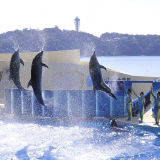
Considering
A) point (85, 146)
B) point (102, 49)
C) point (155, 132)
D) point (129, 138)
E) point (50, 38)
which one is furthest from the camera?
point (102, 49)

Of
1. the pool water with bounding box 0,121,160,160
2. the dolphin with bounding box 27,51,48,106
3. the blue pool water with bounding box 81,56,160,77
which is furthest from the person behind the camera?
the blue pool water with bounding box 81,56,160,77

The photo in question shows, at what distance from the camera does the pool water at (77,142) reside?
7.97 m

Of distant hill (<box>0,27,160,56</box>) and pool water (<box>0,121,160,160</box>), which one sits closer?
pool water (<box>0,121,160,160</box>)

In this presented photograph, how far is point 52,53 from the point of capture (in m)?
15.0

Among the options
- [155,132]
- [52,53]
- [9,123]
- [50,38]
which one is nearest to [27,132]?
[9,123]

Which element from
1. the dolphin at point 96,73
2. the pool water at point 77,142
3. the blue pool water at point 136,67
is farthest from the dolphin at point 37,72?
the blue pool water at point 136,67

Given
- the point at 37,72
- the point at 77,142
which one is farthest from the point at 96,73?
the point at 77,142

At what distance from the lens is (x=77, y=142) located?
8922mm

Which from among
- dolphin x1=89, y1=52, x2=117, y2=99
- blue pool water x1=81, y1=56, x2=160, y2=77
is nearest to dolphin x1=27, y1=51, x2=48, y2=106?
dolphin x1=89, y1=52, x2=117, y2=99

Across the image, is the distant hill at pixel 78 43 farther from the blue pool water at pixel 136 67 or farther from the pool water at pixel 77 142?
the pool water at pixel 77 142

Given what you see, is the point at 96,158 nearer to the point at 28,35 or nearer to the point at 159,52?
the point at 28,35

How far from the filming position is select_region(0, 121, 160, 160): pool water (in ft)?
26.2

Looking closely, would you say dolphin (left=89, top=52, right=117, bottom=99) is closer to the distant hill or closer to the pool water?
the pool water

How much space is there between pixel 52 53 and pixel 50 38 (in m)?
47.9
